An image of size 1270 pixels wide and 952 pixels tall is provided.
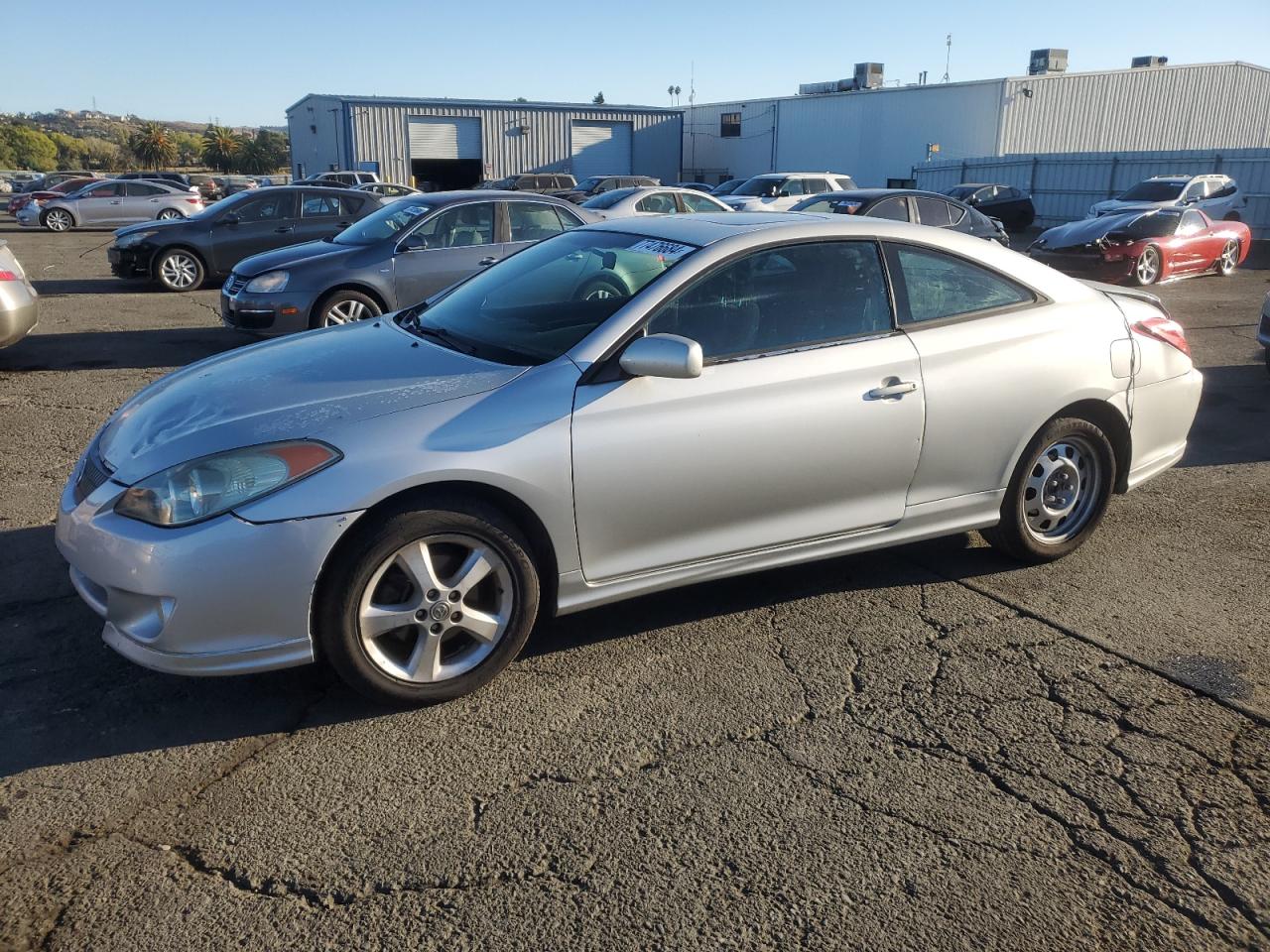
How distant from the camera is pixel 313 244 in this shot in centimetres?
1009

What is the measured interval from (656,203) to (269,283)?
8.34m

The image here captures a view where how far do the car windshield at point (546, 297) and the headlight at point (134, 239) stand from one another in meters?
11.1

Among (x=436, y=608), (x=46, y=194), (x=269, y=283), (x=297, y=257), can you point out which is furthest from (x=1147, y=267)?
(x=46, y=194)

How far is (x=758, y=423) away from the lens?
381cm

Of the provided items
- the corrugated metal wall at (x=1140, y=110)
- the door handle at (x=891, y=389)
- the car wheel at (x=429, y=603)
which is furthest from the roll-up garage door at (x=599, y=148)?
the car wheel at (x=429, y=603)

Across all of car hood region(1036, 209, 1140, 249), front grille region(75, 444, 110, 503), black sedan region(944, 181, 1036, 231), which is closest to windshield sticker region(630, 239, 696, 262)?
front grille region(75, 444, 110, 503)

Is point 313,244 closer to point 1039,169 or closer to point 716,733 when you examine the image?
point 716,733

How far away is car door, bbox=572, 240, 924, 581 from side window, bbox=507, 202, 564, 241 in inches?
250

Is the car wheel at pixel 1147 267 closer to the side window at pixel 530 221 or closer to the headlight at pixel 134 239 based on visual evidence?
the side window at pixel 530 221

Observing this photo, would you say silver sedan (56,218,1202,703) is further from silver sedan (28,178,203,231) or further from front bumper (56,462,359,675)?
silver sedan (28,178,203,231)

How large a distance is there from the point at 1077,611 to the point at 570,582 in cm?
226

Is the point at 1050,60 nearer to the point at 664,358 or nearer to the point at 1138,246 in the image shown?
the point at 1138,246

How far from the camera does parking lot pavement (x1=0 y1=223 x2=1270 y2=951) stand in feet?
8.34

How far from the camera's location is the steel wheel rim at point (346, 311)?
9258mm
